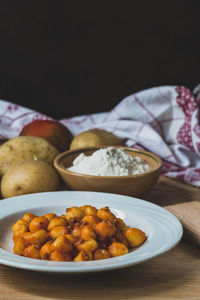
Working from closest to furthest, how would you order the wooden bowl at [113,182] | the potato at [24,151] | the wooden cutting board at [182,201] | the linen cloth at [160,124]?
the wooden cutting board at [182,201]
the wooden bowl at [113,182]
the potato at [24,151]
the linen cloth at [160,124]

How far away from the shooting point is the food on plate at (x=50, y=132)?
135 centimetres

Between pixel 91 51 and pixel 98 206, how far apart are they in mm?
1529

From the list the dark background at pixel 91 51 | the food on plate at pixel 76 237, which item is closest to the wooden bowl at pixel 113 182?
the food on plate at pixel 76 237

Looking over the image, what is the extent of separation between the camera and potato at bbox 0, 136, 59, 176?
45.6 inches

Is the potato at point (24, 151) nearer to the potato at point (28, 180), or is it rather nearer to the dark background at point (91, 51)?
the potato at point (28, 180)

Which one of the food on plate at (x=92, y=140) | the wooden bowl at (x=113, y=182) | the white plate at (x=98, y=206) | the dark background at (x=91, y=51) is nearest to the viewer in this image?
the white plate at (x=98, y=206)

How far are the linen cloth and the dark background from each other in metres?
0.66

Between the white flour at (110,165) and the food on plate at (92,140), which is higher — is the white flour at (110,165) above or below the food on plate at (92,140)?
above

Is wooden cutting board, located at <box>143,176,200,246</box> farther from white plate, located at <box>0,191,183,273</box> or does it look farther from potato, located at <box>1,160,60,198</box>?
potato, located at <box>1,160,60,198</box>

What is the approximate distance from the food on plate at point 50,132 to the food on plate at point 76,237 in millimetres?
587

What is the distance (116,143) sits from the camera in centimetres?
135

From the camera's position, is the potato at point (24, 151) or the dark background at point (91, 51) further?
the dark background at point (91, 51)

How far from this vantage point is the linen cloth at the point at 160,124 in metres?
1.43

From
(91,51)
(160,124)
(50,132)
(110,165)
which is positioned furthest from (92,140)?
(91,51)
